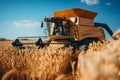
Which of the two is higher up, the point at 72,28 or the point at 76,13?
the point at 76,13

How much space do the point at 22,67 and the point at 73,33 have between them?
355 inches

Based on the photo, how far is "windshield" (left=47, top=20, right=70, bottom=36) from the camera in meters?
13.2

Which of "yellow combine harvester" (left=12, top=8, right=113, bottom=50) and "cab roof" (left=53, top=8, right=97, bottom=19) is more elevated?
"cab roof" (left=53, top=8, right=97, bottom=19)

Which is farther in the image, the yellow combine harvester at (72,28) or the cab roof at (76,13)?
the cab roof at (76,13)

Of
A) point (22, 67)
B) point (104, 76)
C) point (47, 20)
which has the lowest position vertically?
point (22, 67)

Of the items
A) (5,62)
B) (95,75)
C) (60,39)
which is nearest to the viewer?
(95,75)

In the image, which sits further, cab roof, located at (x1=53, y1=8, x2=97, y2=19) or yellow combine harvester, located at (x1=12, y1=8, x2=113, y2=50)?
cab roof, located at (x1=53, y1=8, x2=97, y2=19)

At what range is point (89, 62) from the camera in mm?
765

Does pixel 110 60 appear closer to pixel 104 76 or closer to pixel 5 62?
pixel 104 76

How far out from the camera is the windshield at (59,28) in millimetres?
13227

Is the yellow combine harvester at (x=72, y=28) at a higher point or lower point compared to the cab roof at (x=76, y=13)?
lower

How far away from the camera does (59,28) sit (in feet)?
43.9

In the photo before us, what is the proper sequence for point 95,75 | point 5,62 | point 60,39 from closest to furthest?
1. point 95,75
2. point 5,62
3. point 60,39

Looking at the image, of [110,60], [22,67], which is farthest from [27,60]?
[110,60]
